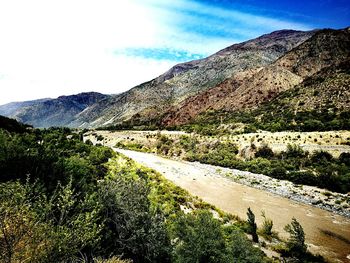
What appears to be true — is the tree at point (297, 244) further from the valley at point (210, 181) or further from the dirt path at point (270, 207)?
the dirt path at point (270, 207)

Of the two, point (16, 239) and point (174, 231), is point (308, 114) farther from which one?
point (16, 239)

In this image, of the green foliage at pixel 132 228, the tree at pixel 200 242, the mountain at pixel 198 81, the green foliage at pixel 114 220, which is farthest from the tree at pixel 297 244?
the mountain at pixel 198 81

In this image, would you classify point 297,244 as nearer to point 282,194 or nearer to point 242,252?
point 242,252

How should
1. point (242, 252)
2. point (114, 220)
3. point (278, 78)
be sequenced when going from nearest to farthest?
point (242, 252) < point (114, 220) < point (278, 78)

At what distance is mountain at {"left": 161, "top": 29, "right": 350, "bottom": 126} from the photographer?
89562 millimetres

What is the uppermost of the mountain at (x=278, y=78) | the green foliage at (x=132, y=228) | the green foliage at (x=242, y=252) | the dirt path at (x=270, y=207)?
the mountain at (x=278, y=78)

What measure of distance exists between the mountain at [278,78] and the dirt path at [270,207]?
49.1 metres

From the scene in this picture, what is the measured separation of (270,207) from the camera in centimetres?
2947

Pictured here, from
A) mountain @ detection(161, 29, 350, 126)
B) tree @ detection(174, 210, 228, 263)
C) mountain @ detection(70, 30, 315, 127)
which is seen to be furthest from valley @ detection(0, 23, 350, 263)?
mountain @ detection(70, 30, 315, 127)

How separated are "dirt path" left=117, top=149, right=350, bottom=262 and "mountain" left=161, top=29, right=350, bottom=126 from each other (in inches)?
1933

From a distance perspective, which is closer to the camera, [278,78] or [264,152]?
[264,152]

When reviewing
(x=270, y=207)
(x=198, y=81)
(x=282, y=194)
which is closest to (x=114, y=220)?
(x=270, y=207)

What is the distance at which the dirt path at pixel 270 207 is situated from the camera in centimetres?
2142

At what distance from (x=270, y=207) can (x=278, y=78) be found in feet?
230
